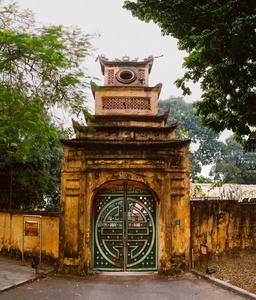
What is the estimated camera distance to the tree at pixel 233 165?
3384 centimetres

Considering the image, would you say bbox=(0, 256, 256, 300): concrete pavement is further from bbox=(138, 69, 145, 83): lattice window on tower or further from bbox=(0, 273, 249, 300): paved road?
bbox=(138, 69, 145, 83): lattice window on tower

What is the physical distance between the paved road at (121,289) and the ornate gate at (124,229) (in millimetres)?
535

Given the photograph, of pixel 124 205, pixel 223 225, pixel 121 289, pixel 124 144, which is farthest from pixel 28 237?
pixel 223 225

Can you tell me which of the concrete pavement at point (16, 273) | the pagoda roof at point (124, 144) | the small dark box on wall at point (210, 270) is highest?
the pagoda roof at point (124, 144)

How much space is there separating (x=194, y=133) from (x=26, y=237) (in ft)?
113

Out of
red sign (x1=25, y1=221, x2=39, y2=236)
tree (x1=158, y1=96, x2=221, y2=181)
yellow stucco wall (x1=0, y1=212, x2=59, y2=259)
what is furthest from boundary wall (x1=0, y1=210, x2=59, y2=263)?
tree (x1=158, y1=96, x2=221, y2=181)

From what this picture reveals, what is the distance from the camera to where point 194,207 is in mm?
9023

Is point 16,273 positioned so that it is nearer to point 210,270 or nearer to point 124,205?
point 124,205

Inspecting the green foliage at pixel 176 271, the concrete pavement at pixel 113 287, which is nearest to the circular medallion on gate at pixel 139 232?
the concrete pavement at pixel 113 287

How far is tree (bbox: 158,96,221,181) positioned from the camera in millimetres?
37984

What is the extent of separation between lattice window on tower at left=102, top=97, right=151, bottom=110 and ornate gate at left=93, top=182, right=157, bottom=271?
3396 millimetres

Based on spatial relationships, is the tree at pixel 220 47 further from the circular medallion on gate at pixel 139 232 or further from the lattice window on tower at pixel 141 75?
the circular medallion on gate at pixel 139 232

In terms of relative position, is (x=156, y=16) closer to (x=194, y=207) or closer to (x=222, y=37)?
(x=222, y=37)

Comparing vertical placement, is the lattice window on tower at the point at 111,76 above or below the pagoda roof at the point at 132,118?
above
